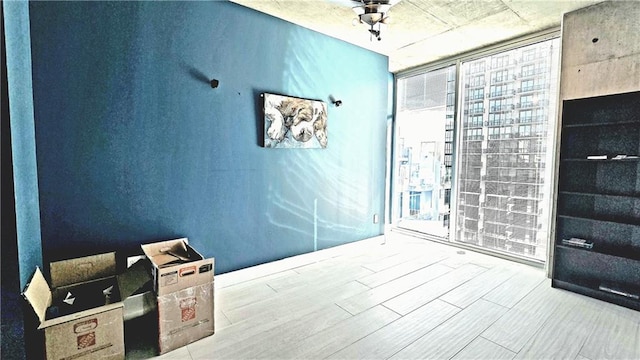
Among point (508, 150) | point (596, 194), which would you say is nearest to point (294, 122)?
point (508, 150)

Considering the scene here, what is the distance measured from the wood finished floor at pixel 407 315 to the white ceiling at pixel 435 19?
8.49 ft

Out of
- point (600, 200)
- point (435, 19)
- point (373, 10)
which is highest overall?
point (435, 19)

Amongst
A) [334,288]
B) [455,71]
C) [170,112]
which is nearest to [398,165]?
[455,71]

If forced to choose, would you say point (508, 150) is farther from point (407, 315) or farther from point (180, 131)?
point (180, 131)

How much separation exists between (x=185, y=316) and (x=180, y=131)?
147cm

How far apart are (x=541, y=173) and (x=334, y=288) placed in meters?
2.65

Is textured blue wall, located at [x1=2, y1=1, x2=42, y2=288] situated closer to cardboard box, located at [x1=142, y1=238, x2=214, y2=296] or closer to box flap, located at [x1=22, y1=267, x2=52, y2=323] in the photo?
box flap, located at [x1=22, y1=267, x2=52, y2=323]

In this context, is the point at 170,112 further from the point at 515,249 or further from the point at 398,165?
the point at 515,249

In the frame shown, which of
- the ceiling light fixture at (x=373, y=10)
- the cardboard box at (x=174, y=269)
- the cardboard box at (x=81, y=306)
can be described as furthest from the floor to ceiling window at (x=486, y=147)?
the cardboard box at (x=81, y=306)

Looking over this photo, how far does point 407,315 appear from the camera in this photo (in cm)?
225

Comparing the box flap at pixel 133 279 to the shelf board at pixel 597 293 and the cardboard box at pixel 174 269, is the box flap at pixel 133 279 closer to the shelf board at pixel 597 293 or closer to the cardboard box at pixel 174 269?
the cardboard box at pixel 174 269

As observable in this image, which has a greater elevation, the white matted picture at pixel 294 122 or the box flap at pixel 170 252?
the white matted picture at pixel 294 122

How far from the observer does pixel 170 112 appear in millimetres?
2418

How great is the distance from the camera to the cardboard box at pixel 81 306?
1.52 meters
